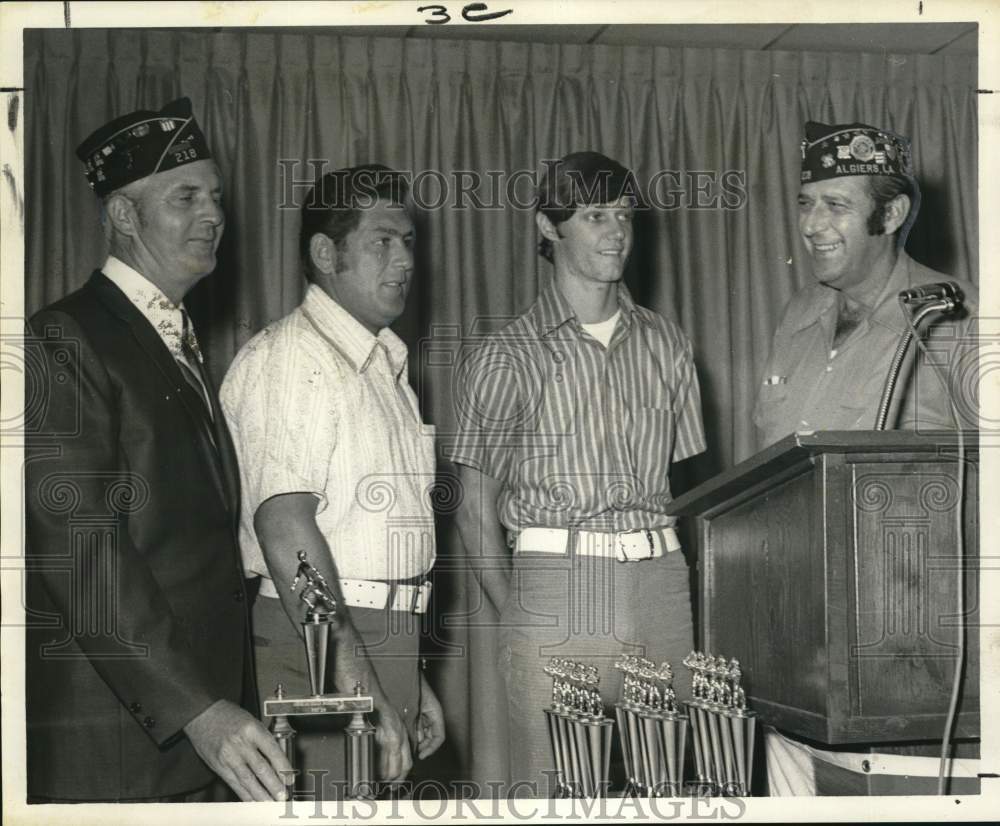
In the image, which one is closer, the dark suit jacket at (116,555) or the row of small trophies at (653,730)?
the row of small trophies at (653,730)

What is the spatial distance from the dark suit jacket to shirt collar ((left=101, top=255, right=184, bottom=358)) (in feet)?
0.09

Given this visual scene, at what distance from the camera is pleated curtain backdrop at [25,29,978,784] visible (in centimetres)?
376

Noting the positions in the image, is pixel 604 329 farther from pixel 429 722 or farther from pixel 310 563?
pixel 429 722

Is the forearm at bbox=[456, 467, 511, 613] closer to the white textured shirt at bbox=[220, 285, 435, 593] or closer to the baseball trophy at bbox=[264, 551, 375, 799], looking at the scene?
the white textured shirt at bbox=[220, 285, 435, 593]

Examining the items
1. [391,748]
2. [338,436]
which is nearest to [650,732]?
[391,748]

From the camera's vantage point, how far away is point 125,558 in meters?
3.60

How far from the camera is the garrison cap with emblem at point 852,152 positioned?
152 inches

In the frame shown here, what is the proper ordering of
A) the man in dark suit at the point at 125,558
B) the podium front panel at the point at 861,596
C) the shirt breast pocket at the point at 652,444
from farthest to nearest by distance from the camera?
the shirt breast pocket at the point at 652,444 < the man in dark suit at the point at 125,558 < the podium front panel at the point at 861,596

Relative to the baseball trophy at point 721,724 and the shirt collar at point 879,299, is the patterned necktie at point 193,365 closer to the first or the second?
the baseball trophy at point 721,724

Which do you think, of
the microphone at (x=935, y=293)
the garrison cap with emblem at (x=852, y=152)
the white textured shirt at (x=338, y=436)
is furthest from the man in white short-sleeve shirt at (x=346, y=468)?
the microphone at (x=935, y=293)

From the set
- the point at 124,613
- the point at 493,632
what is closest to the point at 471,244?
the point at 493,632

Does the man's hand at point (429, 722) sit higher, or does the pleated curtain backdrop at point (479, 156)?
the pleated curtain backdrop at point (479, 156)

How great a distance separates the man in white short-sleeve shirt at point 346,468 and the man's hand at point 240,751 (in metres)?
0.16

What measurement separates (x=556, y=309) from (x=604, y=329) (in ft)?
0.45
